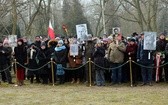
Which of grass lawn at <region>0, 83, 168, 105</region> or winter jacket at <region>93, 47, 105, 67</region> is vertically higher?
winter jacket at <region>93, 47, 105, 67</region>

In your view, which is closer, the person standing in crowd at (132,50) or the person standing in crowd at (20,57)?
the person standing in crowd at (132,50)

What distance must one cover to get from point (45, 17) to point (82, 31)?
64.0 feet

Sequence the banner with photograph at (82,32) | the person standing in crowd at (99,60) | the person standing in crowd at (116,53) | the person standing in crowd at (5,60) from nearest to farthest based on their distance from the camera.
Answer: the person standing in crowd at (116,53), the person standing in crowd at (99,60), the banner with photograph at (82,32), the person standing in crowd at (5,60)

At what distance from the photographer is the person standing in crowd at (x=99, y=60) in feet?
56.0

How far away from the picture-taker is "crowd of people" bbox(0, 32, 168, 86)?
16938mm

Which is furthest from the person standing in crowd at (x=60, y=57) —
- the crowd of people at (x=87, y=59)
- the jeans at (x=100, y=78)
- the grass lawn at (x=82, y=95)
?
the jeans at (x=100, y=78)

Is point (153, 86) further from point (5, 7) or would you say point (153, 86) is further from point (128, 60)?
point (5, 7)

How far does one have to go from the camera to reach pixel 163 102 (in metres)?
12.8

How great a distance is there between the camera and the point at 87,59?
17.5m

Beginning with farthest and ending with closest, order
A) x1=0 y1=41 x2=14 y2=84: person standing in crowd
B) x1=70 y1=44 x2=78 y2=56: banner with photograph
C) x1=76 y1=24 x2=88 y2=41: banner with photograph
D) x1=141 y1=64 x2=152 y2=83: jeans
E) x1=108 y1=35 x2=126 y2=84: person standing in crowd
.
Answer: x1=0 y1=41 x2=14 y2=84: person standing in crowd
x1=70 y1=44 x2=78 y2=56: banner with photograph
x1=76 y1=24 x2=88 y2=41: banner with photograph
x1=108 y1=35 x2=126 y2=84: person standing in crowd
x1=141 y1=64 x2=152 y2=83: jeans

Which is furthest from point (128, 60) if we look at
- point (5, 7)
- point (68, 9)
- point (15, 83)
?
point (68, 9)

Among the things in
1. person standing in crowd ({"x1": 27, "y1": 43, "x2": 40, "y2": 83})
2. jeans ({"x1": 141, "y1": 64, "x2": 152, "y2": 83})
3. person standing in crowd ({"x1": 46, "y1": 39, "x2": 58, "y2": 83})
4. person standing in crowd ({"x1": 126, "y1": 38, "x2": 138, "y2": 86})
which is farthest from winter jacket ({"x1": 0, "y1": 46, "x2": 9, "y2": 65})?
jeans ({"x1": 141, "y1": 64, "x2": 152, "y2": 83})

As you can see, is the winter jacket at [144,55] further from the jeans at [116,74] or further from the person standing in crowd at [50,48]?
the person standing in crowd at [50,48]

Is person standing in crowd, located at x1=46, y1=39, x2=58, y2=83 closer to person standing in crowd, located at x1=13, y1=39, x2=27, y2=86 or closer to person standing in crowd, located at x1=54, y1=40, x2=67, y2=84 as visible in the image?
person standing in crowd, located at x1=54, y1=40, x2=67, y2=84
